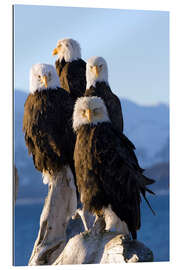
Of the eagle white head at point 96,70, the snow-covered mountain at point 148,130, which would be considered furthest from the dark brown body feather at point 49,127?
the snow-covered mountain at point 148,130

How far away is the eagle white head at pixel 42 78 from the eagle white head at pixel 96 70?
1.59ft

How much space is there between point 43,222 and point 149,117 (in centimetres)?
173

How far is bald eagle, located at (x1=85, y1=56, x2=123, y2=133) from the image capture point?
7.91 metres

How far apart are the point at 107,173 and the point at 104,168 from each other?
5 centimetres

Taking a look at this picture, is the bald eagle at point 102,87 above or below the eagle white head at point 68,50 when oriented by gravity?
below

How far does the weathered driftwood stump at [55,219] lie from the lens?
7883 millimetres

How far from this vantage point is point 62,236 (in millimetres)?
7984

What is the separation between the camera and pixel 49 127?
297 inches

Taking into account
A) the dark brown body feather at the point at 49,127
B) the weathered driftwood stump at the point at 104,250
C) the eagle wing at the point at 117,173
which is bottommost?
the weathered driftwood stump at the point at 104,250

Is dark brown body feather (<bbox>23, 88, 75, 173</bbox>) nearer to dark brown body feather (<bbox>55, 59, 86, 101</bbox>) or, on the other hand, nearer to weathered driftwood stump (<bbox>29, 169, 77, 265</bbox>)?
weathered driftwood stump (<bbox>29, 169, 77, 265</bbox>)

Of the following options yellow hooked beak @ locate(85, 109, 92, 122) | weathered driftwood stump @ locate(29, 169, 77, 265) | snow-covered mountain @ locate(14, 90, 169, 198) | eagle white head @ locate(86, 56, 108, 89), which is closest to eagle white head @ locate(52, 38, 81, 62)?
eagle white head @ locate(86, 56, 108, 89)

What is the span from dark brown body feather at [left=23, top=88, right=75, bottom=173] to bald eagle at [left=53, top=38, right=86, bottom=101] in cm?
76

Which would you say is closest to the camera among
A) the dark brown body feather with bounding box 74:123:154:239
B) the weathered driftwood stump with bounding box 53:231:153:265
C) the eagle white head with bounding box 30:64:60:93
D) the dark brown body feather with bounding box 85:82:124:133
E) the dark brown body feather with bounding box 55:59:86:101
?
the weathered driftwood stump with bounding box 53:231:153:265

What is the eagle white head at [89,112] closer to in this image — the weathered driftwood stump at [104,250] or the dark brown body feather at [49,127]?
the dark brown body feather at [49,127]
